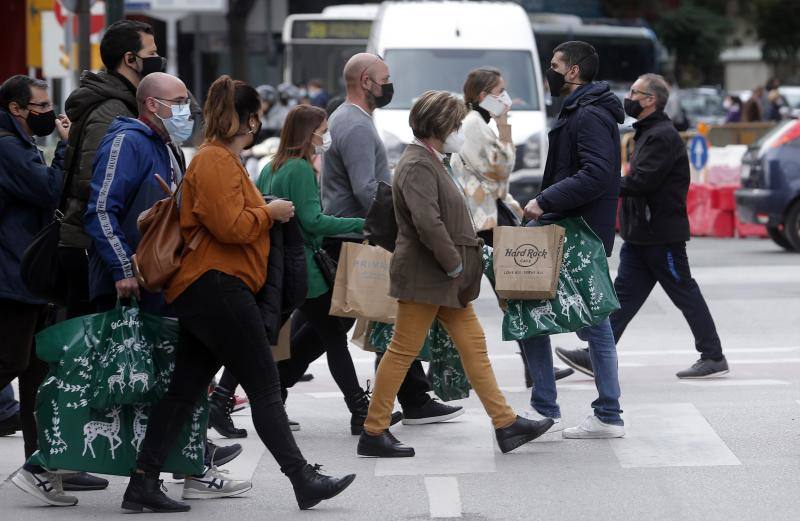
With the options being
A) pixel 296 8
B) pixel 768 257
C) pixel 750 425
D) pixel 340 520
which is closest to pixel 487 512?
pixel 340 520

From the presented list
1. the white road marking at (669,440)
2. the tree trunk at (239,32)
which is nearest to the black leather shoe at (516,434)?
the white road marking at (669,440)

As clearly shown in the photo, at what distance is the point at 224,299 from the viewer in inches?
252

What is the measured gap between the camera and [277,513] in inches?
264

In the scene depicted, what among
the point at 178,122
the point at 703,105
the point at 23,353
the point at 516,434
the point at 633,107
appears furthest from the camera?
the point at 703,105

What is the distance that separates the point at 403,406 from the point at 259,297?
7.55ft

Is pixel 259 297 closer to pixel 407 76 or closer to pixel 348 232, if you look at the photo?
pixel 348 232

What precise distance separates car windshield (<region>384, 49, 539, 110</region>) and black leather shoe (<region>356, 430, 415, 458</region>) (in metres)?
10.7

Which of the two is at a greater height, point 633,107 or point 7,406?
point 633,107

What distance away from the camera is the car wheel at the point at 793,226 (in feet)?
60.6

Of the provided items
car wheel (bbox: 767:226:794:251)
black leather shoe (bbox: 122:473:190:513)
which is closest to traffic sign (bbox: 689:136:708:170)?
car wheel (bbox: 767:226:794:251)

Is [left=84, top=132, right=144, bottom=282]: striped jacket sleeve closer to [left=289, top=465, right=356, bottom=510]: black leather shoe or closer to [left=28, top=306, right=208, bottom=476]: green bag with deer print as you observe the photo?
[left=28, top=306, right=208, bottom=476]: green bag with deer print

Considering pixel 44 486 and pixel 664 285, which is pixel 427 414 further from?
pixel 44 486

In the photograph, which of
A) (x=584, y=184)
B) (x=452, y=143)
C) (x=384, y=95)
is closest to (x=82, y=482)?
(x=452, y=143)

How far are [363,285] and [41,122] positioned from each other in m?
1.73
